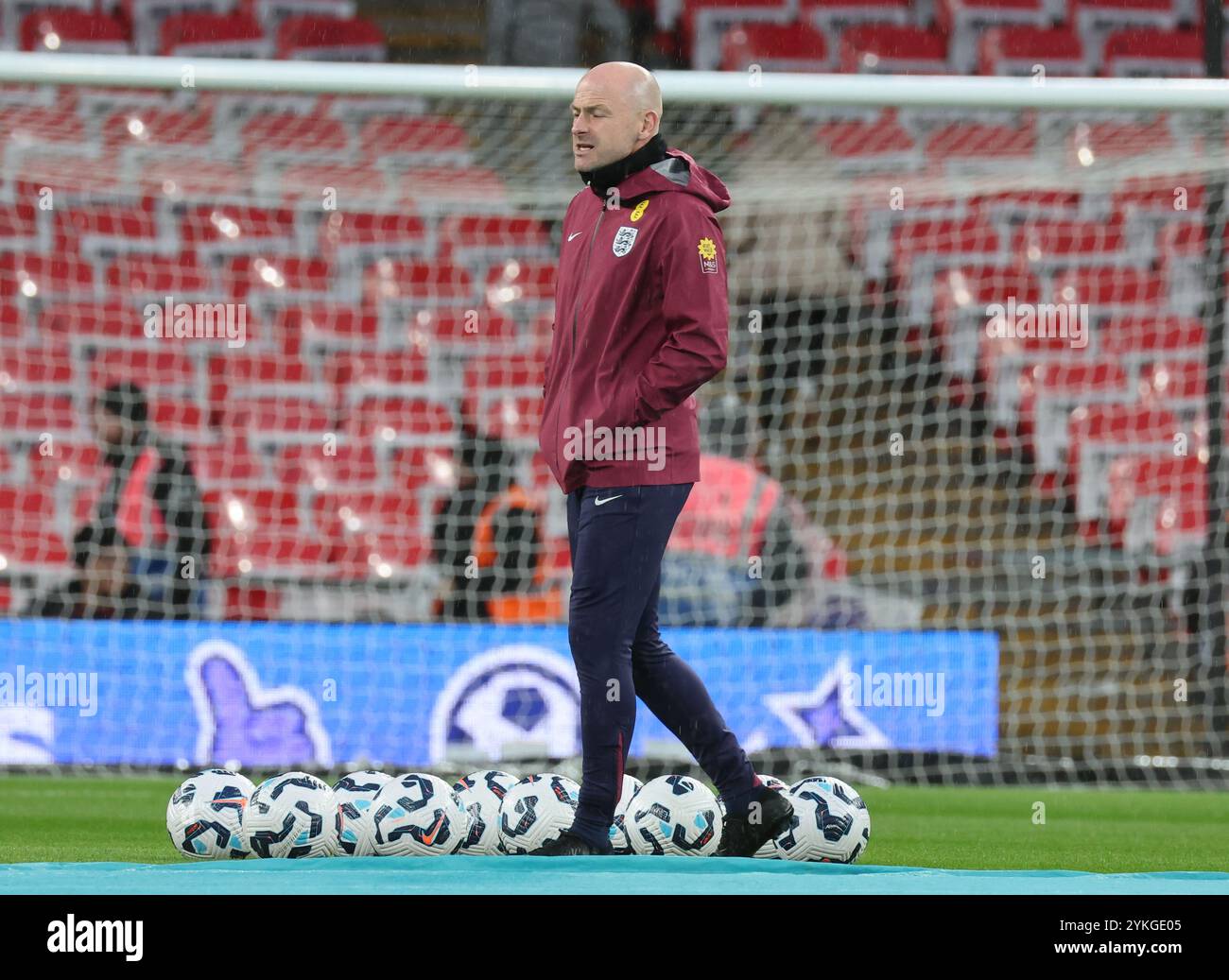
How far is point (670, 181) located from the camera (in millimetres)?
4070

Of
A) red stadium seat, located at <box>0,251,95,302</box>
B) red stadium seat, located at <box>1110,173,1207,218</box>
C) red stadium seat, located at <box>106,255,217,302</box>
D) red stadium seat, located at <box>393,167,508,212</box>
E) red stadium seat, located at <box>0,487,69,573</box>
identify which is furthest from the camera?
red stadium seat, located at <box>106,255,217,302</box>

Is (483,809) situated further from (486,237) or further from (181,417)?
(486,237)

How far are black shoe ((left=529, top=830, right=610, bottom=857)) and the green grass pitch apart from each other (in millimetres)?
1116

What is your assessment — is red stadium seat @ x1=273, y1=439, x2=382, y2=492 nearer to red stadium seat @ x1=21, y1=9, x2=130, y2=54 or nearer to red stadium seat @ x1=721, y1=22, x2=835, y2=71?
red stadium seat @ x1=21, y1=9, x2=130, y2=54

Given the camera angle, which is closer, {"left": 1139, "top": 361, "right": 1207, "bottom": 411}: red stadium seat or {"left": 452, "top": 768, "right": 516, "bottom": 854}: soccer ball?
{"left": 452, "top": 768, "right": 516, "bottom": 854}: soccer ball

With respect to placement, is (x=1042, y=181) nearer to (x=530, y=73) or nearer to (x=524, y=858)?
(x=530, y=73)

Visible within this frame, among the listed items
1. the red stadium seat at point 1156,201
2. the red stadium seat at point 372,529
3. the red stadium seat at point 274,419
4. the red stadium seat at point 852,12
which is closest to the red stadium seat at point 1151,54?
the red stadium seat at point 1156,201

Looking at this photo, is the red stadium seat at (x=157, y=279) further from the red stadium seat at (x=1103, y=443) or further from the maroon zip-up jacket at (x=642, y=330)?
the maroon zip-up jacket at (x=642, y=330)

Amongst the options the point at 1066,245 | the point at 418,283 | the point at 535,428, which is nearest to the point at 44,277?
the point at 418,283

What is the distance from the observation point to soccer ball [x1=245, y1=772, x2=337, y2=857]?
13.5 ft

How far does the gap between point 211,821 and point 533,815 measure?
781mm

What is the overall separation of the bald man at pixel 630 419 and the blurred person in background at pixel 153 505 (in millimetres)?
4362

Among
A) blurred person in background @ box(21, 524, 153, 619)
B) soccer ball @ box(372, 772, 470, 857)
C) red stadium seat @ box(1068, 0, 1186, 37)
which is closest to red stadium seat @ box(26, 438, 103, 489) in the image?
blurred person in background @ box(21, 524, 153, 619)

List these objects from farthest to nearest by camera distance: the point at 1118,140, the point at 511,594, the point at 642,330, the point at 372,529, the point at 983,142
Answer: the point at 372,529
the point at 983,142
the point at 511,594
the point at 1118,140
the point at 642,330
